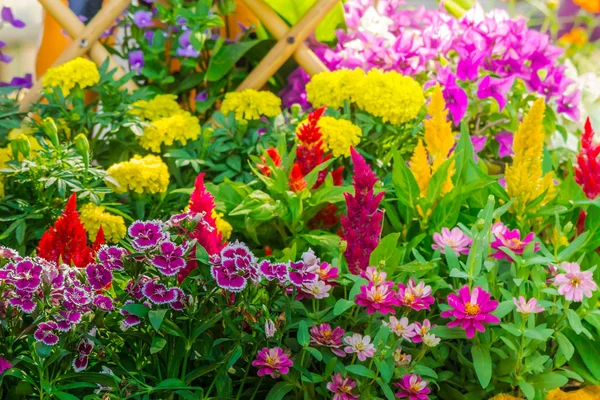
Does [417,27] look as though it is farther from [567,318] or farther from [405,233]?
[567,318]

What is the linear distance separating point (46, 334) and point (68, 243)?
0.83 feet

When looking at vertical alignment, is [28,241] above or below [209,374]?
below

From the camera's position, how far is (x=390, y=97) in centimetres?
192

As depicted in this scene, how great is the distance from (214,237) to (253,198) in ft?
1.09

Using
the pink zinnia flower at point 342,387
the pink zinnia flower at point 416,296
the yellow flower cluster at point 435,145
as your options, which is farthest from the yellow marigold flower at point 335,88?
the pink zinnia flower at point 342,387

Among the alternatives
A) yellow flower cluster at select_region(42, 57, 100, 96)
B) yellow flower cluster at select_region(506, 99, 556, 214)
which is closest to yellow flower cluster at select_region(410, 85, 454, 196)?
yellow flower cluster at select_region(506, 99, 556, 214)

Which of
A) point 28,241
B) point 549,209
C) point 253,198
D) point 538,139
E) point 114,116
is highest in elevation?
point 538,139

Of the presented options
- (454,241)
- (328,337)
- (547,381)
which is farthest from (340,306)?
(547,381)

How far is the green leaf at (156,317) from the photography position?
116 cm

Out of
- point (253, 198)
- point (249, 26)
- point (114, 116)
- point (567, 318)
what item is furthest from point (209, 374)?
point (249, 26)

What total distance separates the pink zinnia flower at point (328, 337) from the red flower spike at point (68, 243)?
15.6 inches

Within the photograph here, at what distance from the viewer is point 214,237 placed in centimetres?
130

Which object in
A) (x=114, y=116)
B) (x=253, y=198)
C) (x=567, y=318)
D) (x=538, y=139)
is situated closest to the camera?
(x=567, y=318)

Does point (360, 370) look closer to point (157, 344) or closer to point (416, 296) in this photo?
point (416, 296)
